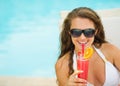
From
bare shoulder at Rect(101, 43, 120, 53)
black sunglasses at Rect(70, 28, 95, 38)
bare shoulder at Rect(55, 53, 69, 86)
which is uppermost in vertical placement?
black sunglasses at Rect(70, 28, 95, 38)

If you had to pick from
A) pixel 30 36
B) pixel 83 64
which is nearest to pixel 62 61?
pixel 83 64

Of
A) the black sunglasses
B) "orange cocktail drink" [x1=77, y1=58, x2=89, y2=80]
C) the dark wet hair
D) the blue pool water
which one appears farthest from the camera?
the blue pool water

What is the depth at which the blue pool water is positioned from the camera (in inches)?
119

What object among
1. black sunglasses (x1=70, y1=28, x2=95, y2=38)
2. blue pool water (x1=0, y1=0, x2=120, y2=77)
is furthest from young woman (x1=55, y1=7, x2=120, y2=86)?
blue pool water (x1=0, y1=0, x2=120, y2=77)

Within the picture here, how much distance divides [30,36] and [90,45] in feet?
5.21

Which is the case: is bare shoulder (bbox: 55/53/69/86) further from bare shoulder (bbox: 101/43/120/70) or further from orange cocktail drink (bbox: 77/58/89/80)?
orange cocktail drink (bbox: 77/58/89/80)

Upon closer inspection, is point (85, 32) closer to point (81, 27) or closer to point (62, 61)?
point (81, 27)

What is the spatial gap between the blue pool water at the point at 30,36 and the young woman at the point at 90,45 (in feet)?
3.76

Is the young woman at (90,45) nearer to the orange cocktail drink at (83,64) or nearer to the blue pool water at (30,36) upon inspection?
the orange cocktail drink at (83,64)

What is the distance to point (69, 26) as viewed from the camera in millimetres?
1713

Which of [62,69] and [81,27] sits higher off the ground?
[81,27]

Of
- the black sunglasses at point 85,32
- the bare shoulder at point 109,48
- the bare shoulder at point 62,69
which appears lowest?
the bare shoulder at point 62,69

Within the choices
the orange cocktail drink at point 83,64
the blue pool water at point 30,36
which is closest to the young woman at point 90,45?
the orange cocktail drink at point 83,64

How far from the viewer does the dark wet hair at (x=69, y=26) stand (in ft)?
5.46
